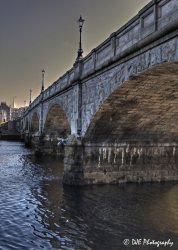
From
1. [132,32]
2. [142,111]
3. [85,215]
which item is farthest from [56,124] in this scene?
[132,32]

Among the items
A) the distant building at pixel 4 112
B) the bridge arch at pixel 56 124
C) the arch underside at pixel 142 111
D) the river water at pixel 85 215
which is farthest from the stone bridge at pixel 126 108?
the distant building at pixel 4 112

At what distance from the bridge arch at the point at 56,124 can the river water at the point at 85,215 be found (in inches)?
593

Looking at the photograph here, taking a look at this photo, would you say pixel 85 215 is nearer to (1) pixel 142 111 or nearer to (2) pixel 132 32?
(1) pixel 142 111

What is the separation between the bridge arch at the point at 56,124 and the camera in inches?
1325

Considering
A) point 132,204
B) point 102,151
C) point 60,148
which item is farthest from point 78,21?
point 60,148

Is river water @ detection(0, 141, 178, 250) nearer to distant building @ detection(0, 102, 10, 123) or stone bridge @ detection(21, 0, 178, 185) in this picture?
stone bridge @ detection(21, 0, 178, 185)

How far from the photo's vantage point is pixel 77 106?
18953 mm

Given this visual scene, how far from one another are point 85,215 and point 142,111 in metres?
6.46

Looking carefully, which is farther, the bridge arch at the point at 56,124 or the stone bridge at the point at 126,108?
the bridge arch at the point at 56,124

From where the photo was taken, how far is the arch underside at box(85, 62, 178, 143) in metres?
12.8

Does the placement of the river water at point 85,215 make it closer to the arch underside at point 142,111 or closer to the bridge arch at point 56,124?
the arch underside at point 142,111

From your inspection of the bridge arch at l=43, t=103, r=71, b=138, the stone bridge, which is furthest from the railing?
the bridge arch at l=43, t=103, r=71, b=138

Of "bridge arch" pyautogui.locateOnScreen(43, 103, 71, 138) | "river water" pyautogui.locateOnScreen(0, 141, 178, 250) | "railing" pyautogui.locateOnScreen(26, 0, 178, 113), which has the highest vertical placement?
"railing" pyautogui.locateOnScreen(26, 0, 178, 113)

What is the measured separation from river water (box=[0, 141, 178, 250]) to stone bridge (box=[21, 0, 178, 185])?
124 cm
